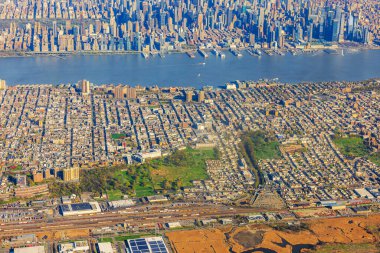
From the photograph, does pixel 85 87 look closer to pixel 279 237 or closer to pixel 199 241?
pixel 199 241

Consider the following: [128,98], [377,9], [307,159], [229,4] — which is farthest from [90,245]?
[377,9]

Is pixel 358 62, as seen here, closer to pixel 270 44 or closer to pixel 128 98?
pixel 270 44

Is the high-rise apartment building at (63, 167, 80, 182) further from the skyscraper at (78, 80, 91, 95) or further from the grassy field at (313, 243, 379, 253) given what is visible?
the skyscraper at (78, 80, 91, 95)

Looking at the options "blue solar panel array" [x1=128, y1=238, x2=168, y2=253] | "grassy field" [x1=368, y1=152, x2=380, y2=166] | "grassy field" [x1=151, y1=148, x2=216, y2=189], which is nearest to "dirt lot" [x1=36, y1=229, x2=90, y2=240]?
"blue solar panel array" [x1=128, y1=238, x2=168, y2=253]

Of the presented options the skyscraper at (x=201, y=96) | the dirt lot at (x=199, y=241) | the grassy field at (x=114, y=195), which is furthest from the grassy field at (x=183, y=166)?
the skyscraper at (x=201, y=96)

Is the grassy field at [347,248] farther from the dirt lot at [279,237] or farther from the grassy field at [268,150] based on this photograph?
the grassy field at [268,150]

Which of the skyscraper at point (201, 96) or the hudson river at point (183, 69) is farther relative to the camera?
the hudson river at point (183, 69)

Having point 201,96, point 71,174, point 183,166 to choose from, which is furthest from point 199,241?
point 201,96
